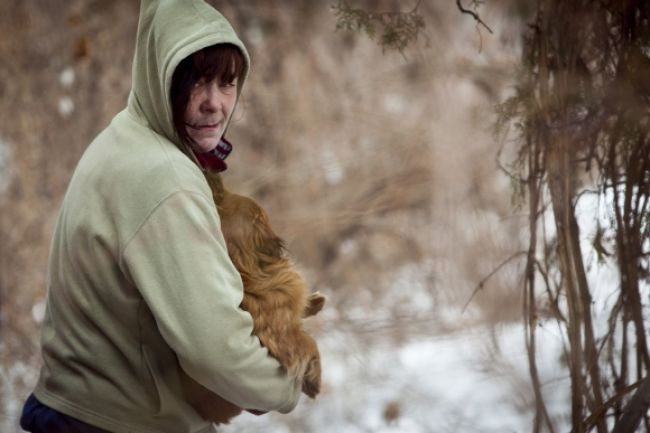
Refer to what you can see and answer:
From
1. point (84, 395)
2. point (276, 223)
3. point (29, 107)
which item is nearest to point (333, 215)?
point (276, 223)

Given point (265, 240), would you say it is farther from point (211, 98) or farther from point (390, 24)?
point (390, 24)

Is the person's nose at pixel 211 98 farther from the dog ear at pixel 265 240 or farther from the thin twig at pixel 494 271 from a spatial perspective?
the thin twig at pixel 494 271

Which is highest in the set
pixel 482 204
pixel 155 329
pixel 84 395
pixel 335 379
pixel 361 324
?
pixel 482 204

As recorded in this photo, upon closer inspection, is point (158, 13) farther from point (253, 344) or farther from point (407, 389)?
point (407, 389)

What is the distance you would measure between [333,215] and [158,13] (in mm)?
1249

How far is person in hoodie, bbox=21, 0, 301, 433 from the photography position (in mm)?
1537

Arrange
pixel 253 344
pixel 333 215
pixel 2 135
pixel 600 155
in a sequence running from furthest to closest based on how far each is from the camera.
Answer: pixel 2 135
pixel 333 215
pixel 600 155
pixel 253 344

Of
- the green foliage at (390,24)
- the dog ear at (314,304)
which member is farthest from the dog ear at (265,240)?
the green foliage at (390,24)

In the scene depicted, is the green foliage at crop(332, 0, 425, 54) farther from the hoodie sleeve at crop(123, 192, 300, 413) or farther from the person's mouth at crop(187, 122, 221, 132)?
the hoodie sleeve at crop(123, 192, 300, 413)

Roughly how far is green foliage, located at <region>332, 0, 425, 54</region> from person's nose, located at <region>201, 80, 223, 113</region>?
24.8 inches

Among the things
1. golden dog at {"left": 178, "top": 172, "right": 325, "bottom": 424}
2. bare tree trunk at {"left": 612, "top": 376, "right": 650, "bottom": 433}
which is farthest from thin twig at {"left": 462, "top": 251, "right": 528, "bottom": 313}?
golden dog at {"left": 178, "top": 172, "right": 325, "bottom": 424}

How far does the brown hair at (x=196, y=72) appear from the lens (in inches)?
64.8

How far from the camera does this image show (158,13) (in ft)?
5.45

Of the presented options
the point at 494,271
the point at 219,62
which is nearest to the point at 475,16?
the point at 494,271
